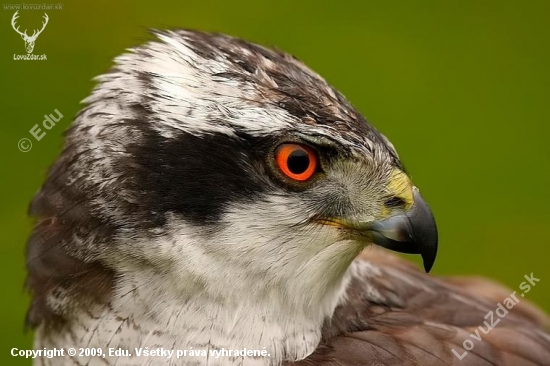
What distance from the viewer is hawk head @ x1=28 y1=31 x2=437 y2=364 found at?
9.89 ft

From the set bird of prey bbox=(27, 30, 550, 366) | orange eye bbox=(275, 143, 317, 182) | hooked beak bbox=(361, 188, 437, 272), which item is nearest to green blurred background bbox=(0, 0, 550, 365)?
bird of prey bbox=(27, 30, 550, 366)

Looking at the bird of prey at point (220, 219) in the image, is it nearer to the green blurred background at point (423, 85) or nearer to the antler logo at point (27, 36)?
the antler logo at point (27, 36)

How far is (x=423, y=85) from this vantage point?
26.0 feet

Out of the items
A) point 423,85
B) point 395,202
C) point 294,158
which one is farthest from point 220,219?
point 423,85

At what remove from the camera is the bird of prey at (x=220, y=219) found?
302cm

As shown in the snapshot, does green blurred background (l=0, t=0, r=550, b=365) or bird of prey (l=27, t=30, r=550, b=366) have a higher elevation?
green blurred background (l=0, t=0, r=550, b=365)

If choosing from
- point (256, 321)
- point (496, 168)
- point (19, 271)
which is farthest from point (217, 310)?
point (496, 168)

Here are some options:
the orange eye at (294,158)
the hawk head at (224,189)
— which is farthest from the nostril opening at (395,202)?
the orange eye at (294,158)

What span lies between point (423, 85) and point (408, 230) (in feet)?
16.5

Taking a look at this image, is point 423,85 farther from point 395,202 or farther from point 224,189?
point 224,189

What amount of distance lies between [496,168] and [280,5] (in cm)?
258

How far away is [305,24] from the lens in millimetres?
8125

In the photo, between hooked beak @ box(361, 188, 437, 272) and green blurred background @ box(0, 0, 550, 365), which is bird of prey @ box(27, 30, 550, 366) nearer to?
hooked beak @ box(361, 188, 437, 272)

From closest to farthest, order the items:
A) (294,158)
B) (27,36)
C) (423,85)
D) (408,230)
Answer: (294,158), (408,230), (27,36), (423,85)
